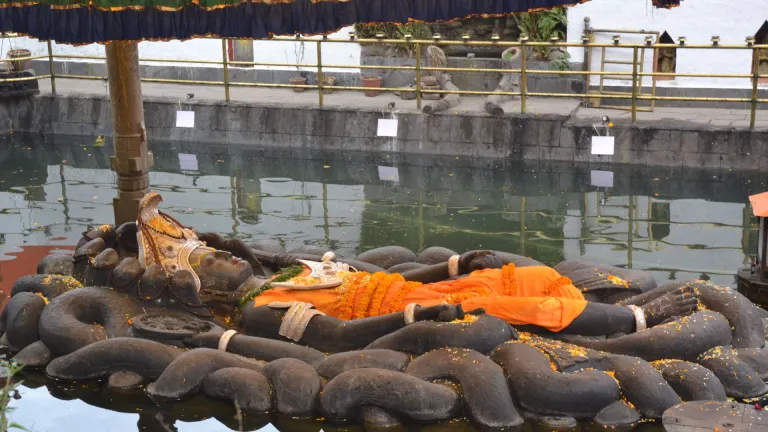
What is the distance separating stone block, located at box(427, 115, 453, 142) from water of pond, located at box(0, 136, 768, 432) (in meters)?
0.29

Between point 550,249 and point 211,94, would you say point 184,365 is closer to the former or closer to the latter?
point 550,249

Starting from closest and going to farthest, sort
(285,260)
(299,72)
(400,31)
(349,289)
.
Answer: (349,289) < (285,260) < (299,72) < (400,31)

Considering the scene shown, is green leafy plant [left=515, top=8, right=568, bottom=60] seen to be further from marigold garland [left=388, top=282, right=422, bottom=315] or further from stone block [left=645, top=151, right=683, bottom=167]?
marigold garland [left=388, top=282, right=422, bottom=315]

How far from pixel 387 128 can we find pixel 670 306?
23.1 ft

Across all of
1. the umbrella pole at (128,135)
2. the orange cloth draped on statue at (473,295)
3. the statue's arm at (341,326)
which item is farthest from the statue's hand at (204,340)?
the umbrella pole at (128,135)

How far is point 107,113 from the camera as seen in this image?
46.0 feet

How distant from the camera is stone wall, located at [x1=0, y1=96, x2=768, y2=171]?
11484 millimetres

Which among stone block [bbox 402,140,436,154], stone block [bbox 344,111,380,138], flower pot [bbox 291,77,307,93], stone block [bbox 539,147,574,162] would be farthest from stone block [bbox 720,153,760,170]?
flower pot [bbox 291,77,307,93]

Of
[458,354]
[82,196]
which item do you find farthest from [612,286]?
[82,196]

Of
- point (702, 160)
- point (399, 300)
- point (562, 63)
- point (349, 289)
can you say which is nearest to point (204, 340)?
point (349, 289)

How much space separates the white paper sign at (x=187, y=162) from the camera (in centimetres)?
1231

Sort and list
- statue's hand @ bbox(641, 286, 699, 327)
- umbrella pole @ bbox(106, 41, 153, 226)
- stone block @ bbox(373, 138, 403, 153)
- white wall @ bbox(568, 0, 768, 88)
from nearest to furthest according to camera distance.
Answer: statue's hand @ bbox(641, 286, 699, 327)
umbrella pole @ bbox(106, 41, 153, 226)
stone block @ bbox(373, 138, 403, 153)
white wall @ bbox(568, 0, 768, 88)

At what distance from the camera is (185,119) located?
13.4 metres

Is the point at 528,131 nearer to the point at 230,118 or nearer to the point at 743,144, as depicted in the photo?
the point at 743,144
